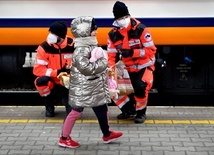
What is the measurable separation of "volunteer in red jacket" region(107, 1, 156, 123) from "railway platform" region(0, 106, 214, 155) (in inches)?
12.4

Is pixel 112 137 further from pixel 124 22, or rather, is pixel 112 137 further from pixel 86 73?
pixel 124 22

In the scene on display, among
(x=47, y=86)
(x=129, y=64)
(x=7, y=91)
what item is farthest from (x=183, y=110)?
(x=7, y=91)

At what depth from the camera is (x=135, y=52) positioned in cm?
635

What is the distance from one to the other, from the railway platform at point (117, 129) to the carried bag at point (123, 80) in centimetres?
40

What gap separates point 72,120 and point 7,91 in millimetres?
2508

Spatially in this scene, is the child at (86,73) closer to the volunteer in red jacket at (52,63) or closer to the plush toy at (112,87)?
the plush toy at (112,87)

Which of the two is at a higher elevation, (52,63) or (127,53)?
(127,53)

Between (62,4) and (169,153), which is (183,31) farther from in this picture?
(169,153)

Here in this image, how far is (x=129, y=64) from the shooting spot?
653cm

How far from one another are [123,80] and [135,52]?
38 centimetres

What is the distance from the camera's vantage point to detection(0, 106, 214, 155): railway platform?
5441 millimetres

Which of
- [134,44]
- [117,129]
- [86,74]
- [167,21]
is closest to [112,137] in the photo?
[117,129]

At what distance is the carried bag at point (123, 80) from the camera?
6426 mm

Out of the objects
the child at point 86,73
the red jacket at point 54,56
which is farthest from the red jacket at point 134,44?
the child at point 86,73
